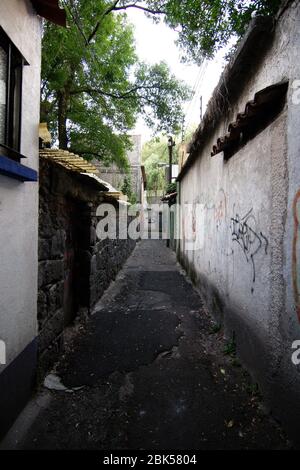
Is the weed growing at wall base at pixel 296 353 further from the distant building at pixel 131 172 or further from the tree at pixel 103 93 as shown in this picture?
the distant building at pixel 131 172

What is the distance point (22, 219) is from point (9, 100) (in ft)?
3.56

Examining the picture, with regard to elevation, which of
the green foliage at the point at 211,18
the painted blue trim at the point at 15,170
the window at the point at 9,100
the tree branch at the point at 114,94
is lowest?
the painted blue trim at the point at 15,170

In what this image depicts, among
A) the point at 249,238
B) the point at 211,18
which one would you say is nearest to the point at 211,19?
the point at 211,18

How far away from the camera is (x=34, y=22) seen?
10.1 ft

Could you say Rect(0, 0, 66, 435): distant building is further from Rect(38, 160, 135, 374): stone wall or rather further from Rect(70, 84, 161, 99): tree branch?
Rect(70, 84, 161, 99): tree branch

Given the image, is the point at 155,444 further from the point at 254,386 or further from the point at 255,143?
the point at 255,143

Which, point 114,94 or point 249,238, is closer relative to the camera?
point 249,238

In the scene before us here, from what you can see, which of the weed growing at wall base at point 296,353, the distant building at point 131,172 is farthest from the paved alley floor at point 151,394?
the distant building at point 131,172

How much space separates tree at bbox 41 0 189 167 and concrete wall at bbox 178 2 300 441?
5.44 meters

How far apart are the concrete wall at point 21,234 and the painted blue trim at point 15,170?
0.25ft

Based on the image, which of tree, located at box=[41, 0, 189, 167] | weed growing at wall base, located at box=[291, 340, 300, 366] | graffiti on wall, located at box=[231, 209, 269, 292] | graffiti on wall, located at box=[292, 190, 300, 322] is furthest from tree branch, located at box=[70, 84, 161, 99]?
weed growing at wall base, located at box=[291, 340, 300, 366]

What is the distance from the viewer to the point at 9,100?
254cm

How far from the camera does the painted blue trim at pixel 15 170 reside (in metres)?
2.19

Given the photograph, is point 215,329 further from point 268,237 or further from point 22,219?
point 22,219
